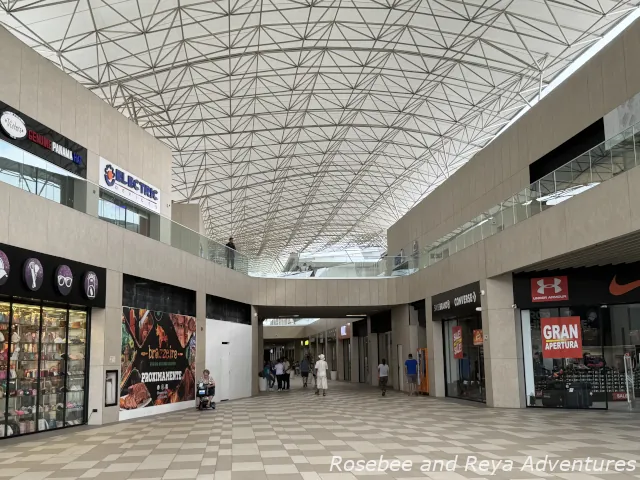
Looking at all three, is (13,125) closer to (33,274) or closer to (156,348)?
(33,274)

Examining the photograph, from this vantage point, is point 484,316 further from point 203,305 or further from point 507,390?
point 203,305

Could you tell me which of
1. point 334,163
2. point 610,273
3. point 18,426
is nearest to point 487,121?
point 334,163

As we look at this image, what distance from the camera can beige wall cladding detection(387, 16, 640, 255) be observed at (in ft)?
48.0

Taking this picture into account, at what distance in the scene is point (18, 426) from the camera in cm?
1224

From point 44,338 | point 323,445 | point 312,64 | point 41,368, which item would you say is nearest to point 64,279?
point 44,338

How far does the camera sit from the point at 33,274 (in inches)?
485

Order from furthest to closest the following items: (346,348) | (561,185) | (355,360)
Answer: (346,348), (355,360), (561,185)

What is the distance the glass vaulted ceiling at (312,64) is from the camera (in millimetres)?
24797

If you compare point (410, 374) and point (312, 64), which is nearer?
point (410, 374)

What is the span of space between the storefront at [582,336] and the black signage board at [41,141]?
496 inches

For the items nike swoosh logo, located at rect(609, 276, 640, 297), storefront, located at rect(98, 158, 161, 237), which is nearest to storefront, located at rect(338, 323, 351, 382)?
storefront, located at rect(98, 158, 161, 237)

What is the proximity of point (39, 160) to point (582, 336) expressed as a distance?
14.4 meters

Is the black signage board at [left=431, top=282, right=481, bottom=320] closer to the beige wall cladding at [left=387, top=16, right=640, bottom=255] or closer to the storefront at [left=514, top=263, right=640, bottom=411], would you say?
the storefront at [left=514, top=263, right=640, bottom=411]

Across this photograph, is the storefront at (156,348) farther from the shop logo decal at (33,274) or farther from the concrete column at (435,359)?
the concrete column at (435,359)
